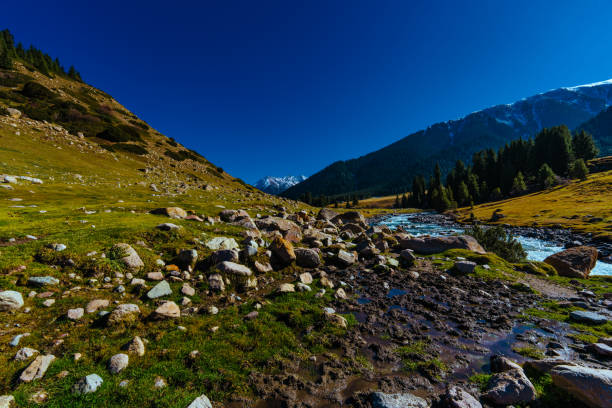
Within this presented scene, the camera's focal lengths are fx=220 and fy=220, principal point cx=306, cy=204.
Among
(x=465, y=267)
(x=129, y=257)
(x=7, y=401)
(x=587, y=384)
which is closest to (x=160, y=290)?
(x=129, y=257)

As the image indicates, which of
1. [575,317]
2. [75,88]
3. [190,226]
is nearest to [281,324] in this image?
[190,226]

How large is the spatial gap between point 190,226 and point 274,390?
13079mm

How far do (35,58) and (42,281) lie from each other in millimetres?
130580

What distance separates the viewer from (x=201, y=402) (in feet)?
15.4

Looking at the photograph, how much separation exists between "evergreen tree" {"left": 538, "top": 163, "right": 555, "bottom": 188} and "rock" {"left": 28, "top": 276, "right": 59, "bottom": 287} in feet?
421

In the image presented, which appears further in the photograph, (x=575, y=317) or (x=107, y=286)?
(x=575, y=317)

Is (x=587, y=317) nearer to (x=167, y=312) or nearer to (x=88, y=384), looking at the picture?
(x=167, y=312)

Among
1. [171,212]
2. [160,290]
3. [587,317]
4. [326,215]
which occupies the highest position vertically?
[171,212]

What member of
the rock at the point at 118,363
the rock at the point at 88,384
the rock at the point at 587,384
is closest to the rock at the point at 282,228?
the rock at the point at 118,363

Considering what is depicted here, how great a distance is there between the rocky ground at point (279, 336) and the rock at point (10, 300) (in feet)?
0.07

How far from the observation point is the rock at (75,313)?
21.4ft

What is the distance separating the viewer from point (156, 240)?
1259 cm

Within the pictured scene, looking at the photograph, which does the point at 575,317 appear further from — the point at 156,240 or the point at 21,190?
the point at 21,190

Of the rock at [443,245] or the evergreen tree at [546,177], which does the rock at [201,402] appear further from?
the evergreen tree at [546,177]
